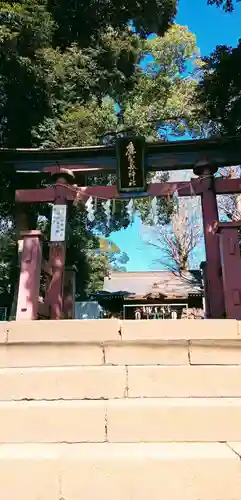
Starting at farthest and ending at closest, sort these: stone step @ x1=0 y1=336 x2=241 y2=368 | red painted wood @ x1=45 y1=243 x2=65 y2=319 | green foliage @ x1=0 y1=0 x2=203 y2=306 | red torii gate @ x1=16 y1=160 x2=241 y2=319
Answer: green foliage @ x1=0 y1=0 x2=203 y2=306, red painted wood @ x1=45 y1=243 x2=65 y2=319, red torii gate @ x1=16 y1=160 x2=241 y2=319, stone step @ x1=0 y1=336 x2=241 y2=368

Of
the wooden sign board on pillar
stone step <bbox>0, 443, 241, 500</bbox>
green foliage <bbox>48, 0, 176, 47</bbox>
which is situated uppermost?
green foliage <bbox>48, 0, 176, 47</bbox>

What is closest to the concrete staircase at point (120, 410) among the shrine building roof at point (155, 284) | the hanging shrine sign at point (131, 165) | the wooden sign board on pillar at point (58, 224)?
the wooden sign board on pillar at point (58, 224)

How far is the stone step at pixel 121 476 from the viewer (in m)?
2.06

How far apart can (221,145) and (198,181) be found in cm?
86

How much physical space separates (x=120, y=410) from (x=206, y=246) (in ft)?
16.6

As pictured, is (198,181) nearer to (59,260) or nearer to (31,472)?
(59,260)

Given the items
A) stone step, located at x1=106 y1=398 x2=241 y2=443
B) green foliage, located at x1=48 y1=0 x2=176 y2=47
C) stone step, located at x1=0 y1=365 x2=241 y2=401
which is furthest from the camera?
green foliage, located at x1=48 y1=0 x2=176 y2=47

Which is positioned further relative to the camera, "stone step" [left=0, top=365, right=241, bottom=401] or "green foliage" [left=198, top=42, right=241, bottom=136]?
"green foliage" [left=198, top=42, right=241, bottom=136]

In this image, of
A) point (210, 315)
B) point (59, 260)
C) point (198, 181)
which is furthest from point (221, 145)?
point (59, 260)

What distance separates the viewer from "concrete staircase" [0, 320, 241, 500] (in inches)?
82.4

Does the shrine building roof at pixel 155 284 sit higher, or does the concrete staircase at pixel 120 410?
the shrine building roof at pixel 155 284

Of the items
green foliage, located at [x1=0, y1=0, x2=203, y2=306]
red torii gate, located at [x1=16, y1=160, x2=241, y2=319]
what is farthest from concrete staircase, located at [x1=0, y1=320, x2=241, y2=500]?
green foliage, located at [x1=0, y1=0, x2=203, y2=306]

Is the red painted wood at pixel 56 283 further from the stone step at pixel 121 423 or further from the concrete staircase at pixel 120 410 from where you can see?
the stone step at pixel 121 423

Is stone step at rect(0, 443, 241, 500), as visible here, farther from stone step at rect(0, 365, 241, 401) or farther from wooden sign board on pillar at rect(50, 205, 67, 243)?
wooden sign board on pillar at rect(50, 205, 67, 243)
